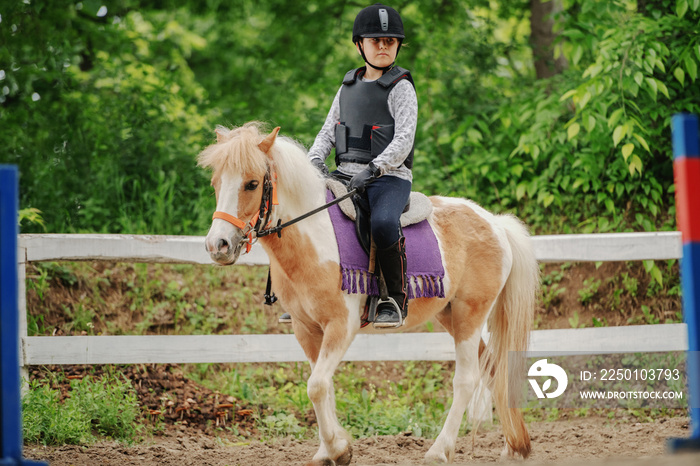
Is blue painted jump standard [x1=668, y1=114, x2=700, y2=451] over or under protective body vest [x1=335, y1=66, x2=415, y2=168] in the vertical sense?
under

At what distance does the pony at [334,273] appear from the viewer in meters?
3.76

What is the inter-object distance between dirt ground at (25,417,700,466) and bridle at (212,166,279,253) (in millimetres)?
1672

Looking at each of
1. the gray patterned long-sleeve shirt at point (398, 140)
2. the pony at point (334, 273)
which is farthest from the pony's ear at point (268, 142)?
the gray patterned long-sleeve shirt at point (398, 140)

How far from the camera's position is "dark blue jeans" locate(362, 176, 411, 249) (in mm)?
4051

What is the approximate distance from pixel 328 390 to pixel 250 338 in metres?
1.64

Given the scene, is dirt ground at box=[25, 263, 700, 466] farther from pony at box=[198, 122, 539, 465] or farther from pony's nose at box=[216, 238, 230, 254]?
pony's nose at box=[216, 238, 230, 254]

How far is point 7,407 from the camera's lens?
2.52 meters

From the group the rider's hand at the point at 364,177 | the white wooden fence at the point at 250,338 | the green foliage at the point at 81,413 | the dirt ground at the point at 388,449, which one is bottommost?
the dirt ground at the point at 388,449

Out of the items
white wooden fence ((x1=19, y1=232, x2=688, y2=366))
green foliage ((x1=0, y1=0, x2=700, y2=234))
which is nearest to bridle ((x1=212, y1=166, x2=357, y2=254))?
white wooden fence ((x1=19, y1=232, x2=688, y2=366))

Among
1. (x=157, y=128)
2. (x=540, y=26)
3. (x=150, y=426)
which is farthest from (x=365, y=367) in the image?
(x=540, y=26)

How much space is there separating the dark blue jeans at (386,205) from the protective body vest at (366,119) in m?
0.21

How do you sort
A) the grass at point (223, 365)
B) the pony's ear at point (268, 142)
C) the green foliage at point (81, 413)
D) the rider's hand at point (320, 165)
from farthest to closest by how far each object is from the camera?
1. the grass at point (223, 365)
2. the green foliage at point (81, 413)
3. the rider's hand at point (320, 165)
4. the pony's ear at point (268, 142)

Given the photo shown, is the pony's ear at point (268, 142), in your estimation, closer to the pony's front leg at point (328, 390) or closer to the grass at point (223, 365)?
the pony's front leg at point (328, 390)

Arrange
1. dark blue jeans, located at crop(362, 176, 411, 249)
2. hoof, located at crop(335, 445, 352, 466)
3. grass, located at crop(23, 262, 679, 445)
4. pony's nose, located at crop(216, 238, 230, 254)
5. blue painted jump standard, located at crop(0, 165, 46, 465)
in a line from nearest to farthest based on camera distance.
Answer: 1. blue painted jump standard, located at crop(0, 165, 46, 465)
2. pony's nose, located at crop(216, 238, 230, 254)
3. dark blue jeans, located at crop(362, 176, 411, 249)
4. hoof, located at crop(335, 445, 352, 466)
5. grass, located at crop(23, 262, 679, 445)
